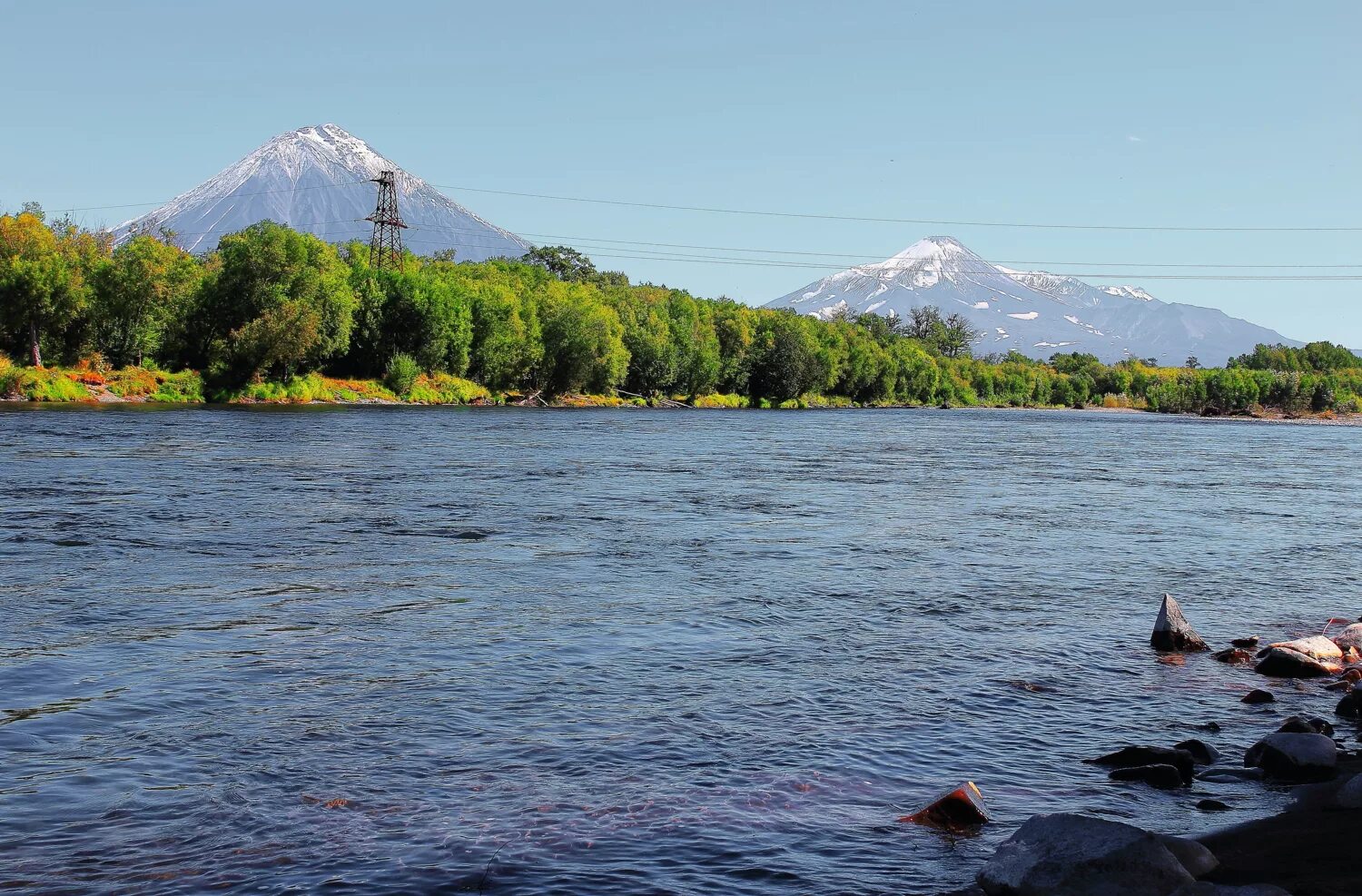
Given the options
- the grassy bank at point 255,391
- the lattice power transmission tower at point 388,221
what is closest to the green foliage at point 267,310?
the grassy bank at point 255,391

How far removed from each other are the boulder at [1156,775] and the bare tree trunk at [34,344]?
94.7 metres

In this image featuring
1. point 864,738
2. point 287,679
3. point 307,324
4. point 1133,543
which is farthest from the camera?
point 307,324

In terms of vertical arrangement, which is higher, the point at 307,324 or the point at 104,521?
the point at 307,324

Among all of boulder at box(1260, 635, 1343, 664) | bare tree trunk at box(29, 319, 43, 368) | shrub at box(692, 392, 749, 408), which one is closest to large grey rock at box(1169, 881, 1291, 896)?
boulder at box(1260, 635, 1343, 664)

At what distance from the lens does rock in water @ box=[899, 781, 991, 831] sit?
9391 mm

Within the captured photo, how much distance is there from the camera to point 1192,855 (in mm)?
8188

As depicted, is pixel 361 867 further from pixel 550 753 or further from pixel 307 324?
pixel 307 324

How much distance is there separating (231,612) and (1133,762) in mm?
12310

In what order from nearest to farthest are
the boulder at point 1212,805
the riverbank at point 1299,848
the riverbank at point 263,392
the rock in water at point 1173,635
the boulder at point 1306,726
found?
the riverbank at point 1299,848
the boulder at point 1212,805
the boulder at point 1306,726
the rock in water at point 1173,635
the riverbank at point 263,392

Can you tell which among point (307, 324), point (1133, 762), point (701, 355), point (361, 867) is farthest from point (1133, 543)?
point (701, 355)

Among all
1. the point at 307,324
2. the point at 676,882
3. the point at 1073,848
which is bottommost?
the point at 676,882

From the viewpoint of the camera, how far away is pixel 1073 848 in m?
7.74

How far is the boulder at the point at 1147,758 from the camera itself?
35.0ft

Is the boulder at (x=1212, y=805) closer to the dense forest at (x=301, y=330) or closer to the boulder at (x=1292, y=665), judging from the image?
the boulder at (x=1292, y=665)
